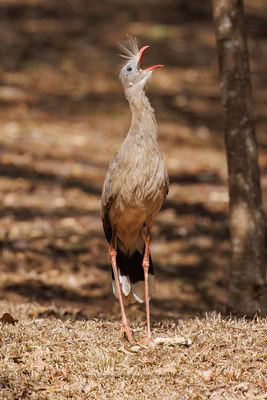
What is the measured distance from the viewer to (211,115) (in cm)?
1434

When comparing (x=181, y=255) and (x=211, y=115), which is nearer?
(x=181, y=255)

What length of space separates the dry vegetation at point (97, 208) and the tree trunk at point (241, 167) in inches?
20.8

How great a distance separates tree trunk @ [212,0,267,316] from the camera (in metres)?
7.20

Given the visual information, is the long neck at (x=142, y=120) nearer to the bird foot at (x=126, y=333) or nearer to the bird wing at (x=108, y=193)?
the bird wing at (x=108, y=193)

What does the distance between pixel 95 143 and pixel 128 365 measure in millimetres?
7980

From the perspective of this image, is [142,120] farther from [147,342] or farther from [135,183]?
[147,342]

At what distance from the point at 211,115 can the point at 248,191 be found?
7.26 metres

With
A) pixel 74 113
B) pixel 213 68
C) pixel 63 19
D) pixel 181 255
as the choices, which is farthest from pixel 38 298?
pixel 63 19

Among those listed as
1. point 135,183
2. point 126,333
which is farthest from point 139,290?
point 135,183

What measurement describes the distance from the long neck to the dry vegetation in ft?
4.53

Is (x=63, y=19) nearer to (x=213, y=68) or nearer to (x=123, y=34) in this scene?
(x=123, y=34)

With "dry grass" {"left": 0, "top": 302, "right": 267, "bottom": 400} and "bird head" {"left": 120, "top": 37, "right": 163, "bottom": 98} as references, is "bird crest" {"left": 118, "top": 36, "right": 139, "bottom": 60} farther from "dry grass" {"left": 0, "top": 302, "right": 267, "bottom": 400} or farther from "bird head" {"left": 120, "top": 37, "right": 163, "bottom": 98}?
"dry grass" {"left": 0, "top": 302, "right": 267, "bottom": 400}

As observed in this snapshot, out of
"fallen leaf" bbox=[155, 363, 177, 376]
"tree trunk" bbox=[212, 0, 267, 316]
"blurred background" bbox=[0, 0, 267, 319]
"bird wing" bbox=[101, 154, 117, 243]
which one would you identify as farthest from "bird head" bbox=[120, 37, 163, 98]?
"blurred background" bbox=[0, 0, 267, 319]

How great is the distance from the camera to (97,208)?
11.2 meters
